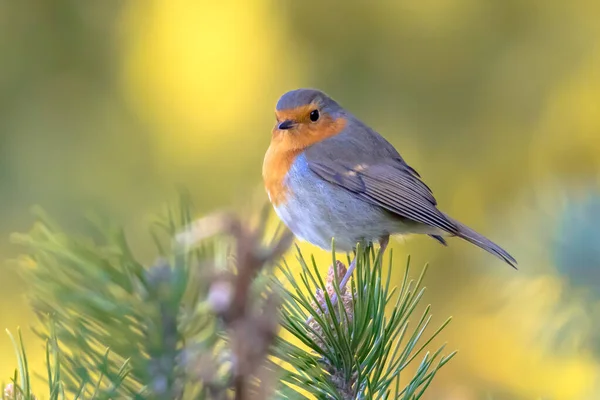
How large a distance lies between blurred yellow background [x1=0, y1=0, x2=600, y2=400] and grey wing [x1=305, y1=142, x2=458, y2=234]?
0.32m

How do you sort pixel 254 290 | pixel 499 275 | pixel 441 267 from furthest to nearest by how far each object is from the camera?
pixel 441 267, pixel 499 275, pixel 254 290

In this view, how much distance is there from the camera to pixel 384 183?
210 cm

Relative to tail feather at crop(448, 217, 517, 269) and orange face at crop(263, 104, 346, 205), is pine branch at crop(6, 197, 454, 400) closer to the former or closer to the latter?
tail feather at crop(448, 217, 517, 269)

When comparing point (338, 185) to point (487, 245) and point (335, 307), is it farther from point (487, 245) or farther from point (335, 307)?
point (335, 307)

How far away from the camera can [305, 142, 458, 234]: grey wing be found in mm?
1975

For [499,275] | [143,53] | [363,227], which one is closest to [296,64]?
[143,53]

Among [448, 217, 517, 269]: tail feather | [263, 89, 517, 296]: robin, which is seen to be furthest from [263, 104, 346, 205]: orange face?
[448, 217, 517, 269]: tail feather

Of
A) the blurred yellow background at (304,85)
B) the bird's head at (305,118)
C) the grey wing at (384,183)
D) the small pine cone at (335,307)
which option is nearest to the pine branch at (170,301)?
the small pine cone at (335,307)

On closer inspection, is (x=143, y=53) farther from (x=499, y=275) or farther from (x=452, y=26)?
(x=499, y=275)

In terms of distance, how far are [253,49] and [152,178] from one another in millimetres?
634

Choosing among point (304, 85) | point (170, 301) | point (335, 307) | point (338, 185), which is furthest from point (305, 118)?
point (170, 301)

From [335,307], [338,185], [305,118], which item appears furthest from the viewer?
[305,118]

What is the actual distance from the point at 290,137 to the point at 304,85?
714mm

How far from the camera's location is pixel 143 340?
0.55m
